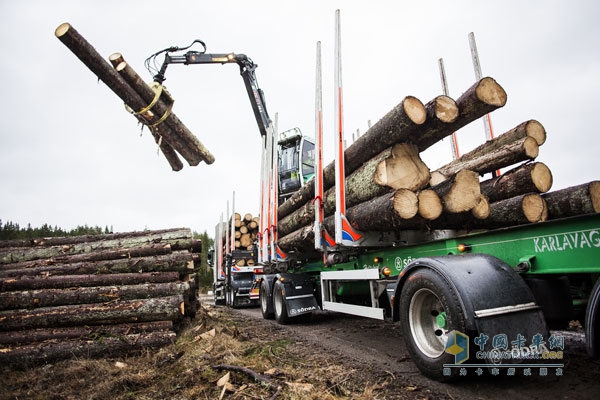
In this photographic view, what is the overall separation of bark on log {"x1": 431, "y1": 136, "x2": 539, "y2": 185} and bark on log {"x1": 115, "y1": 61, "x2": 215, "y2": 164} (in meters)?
5.33

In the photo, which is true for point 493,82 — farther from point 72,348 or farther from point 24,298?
point 24,298

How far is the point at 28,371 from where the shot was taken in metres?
4.32

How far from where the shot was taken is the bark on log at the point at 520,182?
3.71 meters

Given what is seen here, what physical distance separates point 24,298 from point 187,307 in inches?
91.4

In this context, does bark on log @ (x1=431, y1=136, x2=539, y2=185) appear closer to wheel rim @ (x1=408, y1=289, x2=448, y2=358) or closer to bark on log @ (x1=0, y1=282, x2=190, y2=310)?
wheel rim @ (x1=408, y1=289, x2=448, y2=358)

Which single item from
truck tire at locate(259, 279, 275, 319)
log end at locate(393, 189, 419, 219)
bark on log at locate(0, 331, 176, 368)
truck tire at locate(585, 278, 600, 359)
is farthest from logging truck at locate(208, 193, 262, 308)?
truck tire at locate(585, 278, 600, 359)

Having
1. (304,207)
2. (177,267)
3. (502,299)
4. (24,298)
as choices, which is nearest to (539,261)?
(502,299)

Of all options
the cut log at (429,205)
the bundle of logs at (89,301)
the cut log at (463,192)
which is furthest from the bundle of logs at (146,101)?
the cut log at (463,192)

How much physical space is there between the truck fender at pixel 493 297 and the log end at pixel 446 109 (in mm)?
1636

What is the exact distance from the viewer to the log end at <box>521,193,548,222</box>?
138 inches

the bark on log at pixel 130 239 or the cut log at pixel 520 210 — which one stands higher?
the bark on log at pixel 130 239

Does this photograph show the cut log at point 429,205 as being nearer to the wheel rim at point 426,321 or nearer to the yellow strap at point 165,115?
the wheel rim at point 426,321

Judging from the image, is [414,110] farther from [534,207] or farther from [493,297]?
[493,297]

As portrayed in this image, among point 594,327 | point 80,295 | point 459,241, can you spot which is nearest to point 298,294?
point 80,295
